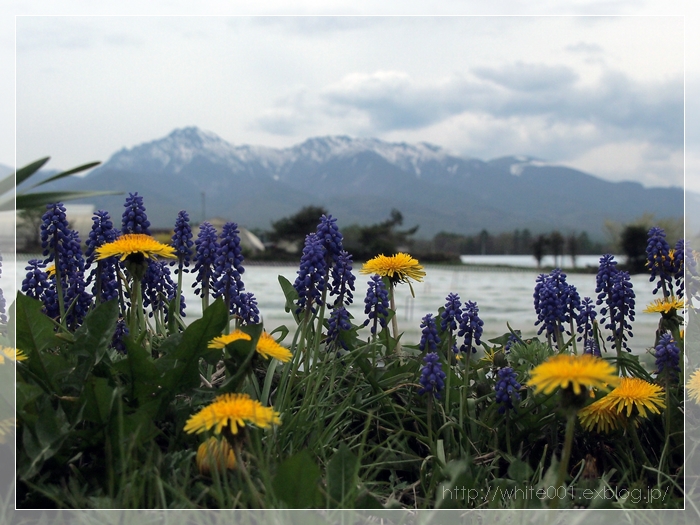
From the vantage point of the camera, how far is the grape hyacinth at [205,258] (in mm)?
2705

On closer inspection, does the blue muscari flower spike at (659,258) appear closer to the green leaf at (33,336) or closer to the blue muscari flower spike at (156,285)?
the blue muscari flower spike at (156,285)

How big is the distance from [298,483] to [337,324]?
102 centimetres

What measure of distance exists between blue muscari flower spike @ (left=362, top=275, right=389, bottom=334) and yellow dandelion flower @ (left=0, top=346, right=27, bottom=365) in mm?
1290

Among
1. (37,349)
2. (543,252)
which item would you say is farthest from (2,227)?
(543,252)

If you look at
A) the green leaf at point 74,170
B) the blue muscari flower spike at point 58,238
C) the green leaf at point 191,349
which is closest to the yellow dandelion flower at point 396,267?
the green leaf at point 191,349

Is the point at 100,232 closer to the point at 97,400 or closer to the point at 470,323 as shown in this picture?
the point at 97,400

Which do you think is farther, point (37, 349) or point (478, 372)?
point (478, 372)

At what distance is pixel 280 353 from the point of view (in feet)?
6.17

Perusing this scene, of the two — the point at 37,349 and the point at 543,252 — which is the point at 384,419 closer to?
the point at 37,349

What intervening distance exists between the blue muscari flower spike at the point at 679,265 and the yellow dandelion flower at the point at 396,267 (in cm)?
123

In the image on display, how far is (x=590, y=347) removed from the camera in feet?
9.49

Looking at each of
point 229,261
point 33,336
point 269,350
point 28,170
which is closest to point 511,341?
point 229,261

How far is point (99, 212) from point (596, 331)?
2.22m

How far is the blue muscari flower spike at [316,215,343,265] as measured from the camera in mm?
2523
